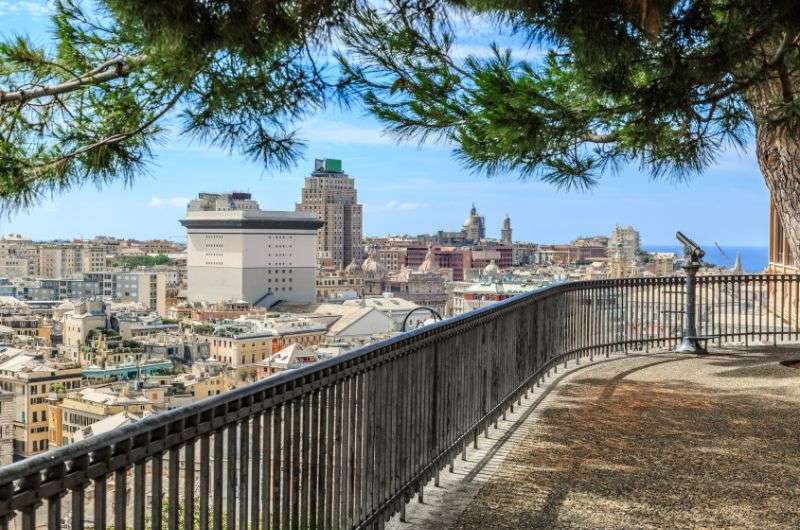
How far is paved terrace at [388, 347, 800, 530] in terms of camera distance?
10.9 feet

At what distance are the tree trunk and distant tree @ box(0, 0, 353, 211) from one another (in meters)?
3.18

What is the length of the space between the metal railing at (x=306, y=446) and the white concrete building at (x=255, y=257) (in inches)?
4413

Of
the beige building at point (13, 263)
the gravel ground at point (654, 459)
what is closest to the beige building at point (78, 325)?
the beige building at point (13, 263)

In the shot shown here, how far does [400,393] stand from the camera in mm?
3129

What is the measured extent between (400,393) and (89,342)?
6930cm

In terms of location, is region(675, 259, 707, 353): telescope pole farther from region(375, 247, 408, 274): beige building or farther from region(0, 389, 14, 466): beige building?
region(375, 247, 408, 274): beige building

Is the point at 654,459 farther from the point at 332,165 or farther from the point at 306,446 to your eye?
the point at 332,165

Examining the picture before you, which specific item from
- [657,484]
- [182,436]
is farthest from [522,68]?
[182,436]

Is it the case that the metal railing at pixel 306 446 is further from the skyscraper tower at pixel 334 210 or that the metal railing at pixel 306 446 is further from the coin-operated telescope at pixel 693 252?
the skyscraper tower at pixel 334 210

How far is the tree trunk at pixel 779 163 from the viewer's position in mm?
6180

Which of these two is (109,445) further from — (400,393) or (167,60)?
(167,60)

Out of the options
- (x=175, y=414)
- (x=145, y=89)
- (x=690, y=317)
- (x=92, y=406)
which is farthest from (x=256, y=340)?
(x=175, y=414)

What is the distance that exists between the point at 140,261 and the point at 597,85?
143849 mm

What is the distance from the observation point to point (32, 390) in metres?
42.5
